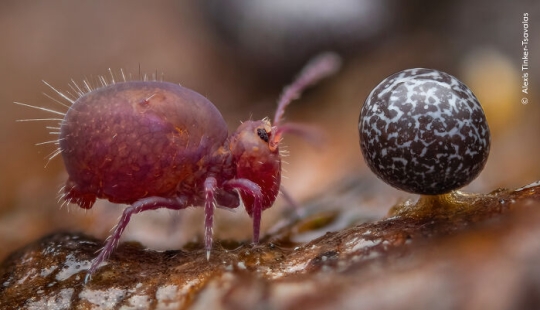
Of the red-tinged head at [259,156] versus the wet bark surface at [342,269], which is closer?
the wet bark surface at [342,269]

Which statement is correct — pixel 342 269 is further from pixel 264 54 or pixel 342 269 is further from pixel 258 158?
pixel 264 54

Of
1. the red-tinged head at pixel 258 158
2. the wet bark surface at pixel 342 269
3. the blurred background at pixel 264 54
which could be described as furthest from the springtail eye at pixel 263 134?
the blurred background at pixel 264 54

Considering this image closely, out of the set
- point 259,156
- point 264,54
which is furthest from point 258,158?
point 264,54

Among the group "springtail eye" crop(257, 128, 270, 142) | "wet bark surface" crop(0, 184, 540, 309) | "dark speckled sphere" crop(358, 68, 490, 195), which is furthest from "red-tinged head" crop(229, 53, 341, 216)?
"dark speckled sphere" crop(358, 68, 490, 195)

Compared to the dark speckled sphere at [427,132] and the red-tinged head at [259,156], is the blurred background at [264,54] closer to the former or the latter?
the red-tinged head at [259,156]

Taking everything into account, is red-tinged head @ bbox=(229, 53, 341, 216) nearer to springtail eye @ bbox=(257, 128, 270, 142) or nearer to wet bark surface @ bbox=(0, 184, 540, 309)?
springtail eye @ bbox=(257, 128, 270, 142)

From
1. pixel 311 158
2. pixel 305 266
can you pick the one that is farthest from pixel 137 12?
pixel 305 266

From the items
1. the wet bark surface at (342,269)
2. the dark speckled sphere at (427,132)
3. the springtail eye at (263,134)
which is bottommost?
the wet bark surface at (342,269)
